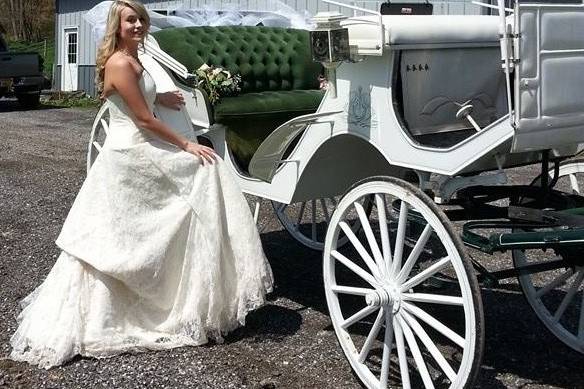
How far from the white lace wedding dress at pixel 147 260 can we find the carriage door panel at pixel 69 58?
664 inches

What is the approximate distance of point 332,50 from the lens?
3.24 m

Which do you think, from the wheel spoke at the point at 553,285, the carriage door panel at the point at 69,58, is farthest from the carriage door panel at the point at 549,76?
the carriage door panel at the point at 69,58

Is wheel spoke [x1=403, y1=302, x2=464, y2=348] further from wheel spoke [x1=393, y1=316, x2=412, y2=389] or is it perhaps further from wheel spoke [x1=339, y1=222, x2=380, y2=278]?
wheel spoke [x1=339, y1=222, x2=380, y2=278]

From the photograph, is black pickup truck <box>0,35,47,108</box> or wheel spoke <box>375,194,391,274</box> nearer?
wheel spoke <box>375,194,391,274</box>

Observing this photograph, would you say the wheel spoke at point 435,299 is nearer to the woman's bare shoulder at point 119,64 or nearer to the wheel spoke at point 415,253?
the wheel spoke at point 415,253

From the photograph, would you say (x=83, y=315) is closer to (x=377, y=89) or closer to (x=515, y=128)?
(x=377, y=89)

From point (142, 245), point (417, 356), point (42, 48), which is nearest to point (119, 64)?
point (142, 245)

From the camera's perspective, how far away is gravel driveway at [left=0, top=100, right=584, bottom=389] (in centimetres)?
327

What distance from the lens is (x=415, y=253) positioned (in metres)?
2.89

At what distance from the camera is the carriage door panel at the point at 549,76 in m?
2.67

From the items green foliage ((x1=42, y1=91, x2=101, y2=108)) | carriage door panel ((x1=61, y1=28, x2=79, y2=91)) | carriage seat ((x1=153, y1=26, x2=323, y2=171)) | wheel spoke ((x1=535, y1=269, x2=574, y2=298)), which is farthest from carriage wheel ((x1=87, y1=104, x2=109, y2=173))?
carriage door panel ((x1=61, y1=28, x2=79, y2=91))

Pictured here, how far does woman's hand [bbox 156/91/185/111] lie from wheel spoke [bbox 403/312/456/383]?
1.87 meters

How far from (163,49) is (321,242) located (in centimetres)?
173

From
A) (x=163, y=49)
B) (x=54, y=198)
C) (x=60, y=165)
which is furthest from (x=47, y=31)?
(x=163, y=49)
